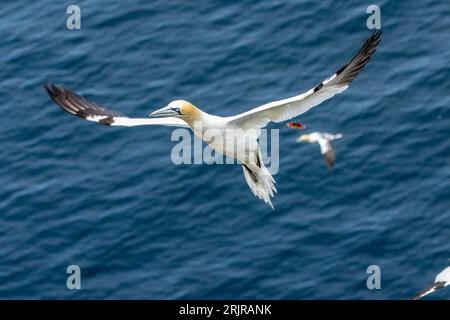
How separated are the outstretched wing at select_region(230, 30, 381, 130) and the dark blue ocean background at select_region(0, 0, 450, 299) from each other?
939 centimetres

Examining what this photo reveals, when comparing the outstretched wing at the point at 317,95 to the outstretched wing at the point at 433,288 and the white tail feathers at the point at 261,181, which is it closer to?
the white tail feathers at the point at 261,181

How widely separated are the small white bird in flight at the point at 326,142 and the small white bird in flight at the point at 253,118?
8.24 m

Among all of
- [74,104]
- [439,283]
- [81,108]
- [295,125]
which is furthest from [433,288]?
[74,104]

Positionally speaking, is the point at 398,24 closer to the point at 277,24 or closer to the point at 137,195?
the point at 277,24

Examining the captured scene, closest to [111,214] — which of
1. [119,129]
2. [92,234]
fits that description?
[92,234]

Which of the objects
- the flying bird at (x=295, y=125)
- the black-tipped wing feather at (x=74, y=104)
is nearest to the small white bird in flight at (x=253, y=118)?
the black-tipped wing feather at (x=74, y=104)

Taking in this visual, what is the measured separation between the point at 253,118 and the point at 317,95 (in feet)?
3.48

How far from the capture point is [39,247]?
33469 mm

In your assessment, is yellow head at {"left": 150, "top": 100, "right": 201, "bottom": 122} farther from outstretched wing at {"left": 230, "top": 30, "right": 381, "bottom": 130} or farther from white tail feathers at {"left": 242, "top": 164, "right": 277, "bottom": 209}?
white tail feathers at {"left": 242, "top": 164, "right": 277, "bottom": 209}

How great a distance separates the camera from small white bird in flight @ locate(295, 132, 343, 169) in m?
32.5

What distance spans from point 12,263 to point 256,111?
1221 centimetres

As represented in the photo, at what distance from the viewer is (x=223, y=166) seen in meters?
34.0

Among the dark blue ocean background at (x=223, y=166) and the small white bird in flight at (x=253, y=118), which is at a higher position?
the dark blue ocean background at (x=223, y=166)

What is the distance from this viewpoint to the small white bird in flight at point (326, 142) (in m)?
32.5
